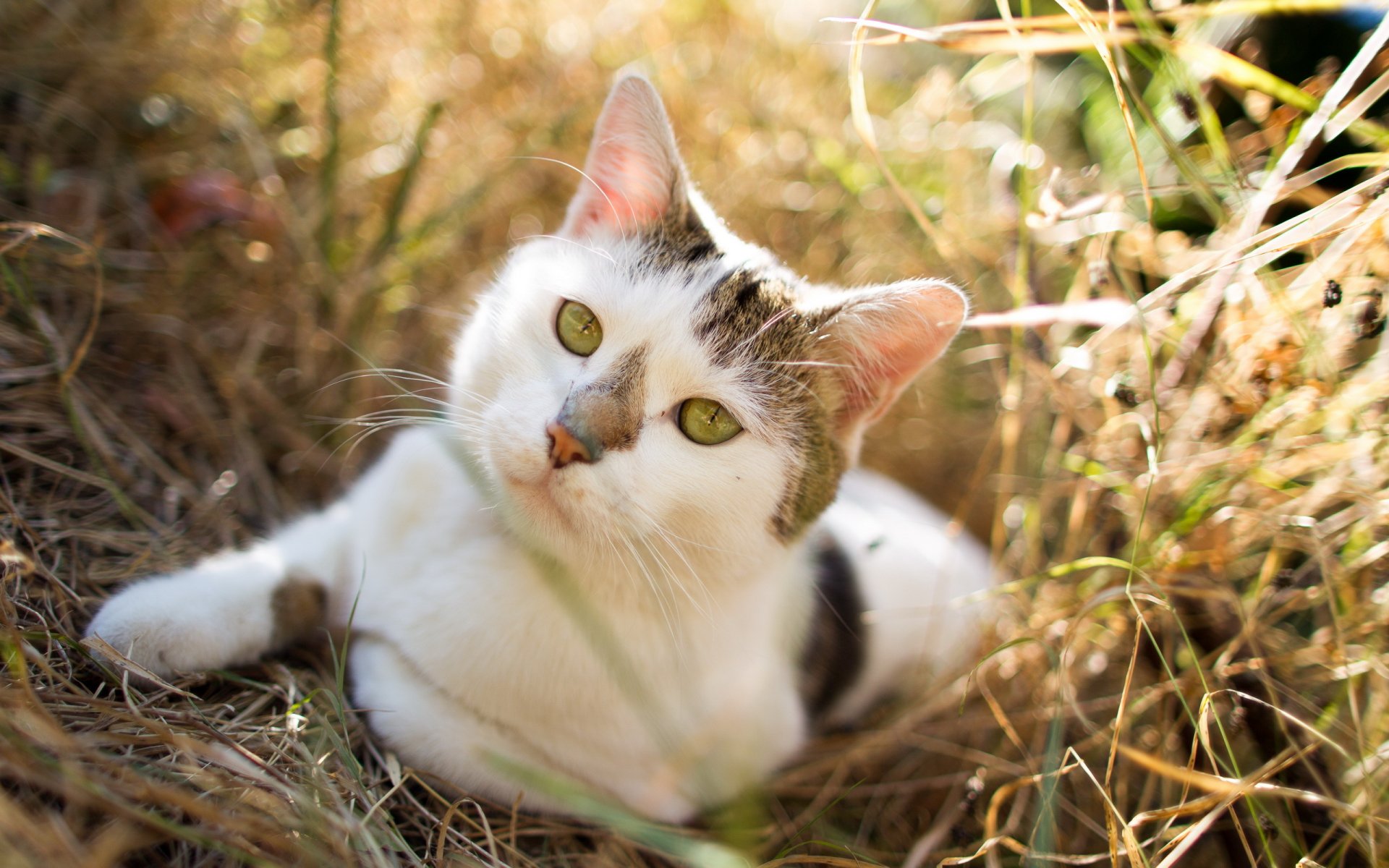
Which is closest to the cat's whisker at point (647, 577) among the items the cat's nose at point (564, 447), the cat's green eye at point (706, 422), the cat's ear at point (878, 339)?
the cat's nose at point (564, 447)

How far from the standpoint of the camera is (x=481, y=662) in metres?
1.56

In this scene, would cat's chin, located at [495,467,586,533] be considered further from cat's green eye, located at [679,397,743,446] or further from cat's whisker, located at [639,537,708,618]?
cat's green eye, located at [679,397,743,446]

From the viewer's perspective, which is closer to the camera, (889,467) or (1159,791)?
(1159,791)

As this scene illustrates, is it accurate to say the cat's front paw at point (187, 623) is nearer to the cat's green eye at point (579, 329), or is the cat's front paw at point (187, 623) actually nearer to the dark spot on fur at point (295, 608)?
the dark spot on fur at point (295, 608)

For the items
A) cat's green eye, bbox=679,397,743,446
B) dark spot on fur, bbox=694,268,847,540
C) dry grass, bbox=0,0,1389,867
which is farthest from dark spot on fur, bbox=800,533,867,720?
cat's green eye, bbox=679,397,743,446

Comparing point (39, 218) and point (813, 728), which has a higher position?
point (39, 218)

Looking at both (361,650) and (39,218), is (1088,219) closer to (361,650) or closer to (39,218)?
(361,650)

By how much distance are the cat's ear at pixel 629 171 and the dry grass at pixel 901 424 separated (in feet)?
1.66

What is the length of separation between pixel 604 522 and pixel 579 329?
0.42m

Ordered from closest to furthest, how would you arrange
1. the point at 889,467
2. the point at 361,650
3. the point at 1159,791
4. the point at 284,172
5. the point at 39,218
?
the point at 361,650 → the point at 1159,791 → the point at 39,218 → the point at 284,172 → the point at 889,467

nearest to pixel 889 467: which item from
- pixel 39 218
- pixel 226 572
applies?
pixel 226 572

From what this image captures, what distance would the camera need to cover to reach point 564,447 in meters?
1.31

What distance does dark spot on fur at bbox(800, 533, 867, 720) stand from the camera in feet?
6.81

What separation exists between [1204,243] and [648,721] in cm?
182
